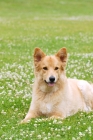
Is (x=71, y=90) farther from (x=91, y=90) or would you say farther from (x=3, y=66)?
(x=3, y=66)

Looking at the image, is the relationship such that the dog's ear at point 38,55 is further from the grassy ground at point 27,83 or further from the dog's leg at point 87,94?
the dog's leg at point 87,94

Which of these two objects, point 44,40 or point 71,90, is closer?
point 71,90

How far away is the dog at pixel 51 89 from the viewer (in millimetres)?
10406

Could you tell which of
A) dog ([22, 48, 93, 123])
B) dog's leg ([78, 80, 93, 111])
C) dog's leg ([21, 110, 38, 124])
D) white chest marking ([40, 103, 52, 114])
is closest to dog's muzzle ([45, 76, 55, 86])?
dog ([22, 48, 93, 123])

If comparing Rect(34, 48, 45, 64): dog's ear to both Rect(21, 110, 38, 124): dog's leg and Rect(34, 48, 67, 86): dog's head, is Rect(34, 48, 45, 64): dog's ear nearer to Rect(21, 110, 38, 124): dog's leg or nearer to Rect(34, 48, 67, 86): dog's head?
Rect(34, 48, 67, 86): dog's head

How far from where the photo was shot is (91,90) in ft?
40.6

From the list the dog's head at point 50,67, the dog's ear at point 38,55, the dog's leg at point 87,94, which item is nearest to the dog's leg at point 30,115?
the dog's head at point 50,67

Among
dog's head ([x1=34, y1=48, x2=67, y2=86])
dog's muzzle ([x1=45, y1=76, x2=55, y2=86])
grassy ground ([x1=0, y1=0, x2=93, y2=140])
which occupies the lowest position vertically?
grassy ground ([x1=0, y1=0, x2=93, y2=140])

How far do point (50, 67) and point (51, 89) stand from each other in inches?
26.3

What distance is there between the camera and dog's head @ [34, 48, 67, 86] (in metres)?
10.3

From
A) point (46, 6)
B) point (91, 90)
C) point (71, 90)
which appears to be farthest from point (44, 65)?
point (46, 6)

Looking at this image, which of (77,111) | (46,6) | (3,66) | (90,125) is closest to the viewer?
(90,125)

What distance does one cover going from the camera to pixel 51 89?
35.3 feet

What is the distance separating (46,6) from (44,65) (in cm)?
6269
